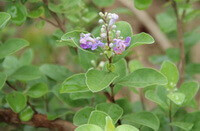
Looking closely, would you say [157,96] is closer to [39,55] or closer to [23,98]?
[23,98]

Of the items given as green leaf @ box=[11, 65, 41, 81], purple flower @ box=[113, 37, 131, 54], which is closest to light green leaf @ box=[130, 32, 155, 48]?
purple flower @ box=[113, 37, 131, 54]

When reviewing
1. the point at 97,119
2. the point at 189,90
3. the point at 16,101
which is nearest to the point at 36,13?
the point at 16,101

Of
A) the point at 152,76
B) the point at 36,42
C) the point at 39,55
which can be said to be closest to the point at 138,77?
the point at 152,76

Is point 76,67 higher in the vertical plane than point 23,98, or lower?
lower

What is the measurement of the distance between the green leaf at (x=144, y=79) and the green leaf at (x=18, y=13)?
0.45 m

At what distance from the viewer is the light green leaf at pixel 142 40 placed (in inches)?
49.4

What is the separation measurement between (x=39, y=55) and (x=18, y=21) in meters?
1.78

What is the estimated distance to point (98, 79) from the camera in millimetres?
1315

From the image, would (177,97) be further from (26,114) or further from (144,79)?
(26,114)

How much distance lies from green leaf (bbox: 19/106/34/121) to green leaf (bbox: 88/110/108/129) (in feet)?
1.57

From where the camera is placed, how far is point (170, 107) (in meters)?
1.60

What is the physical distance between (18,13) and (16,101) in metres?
0.35

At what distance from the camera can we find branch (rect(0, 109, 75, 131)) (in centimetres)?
171

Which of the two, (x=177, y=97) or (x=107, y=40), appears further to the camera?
(x=177, y=97)
